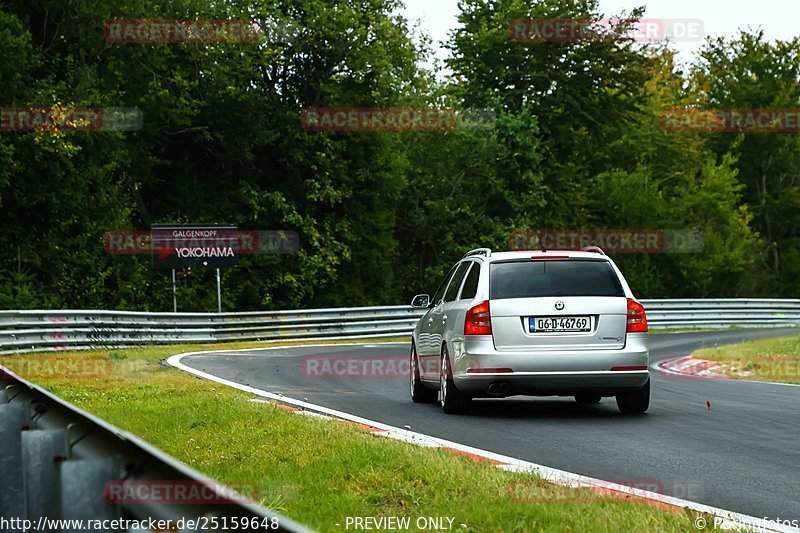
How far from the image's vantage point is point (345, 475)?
294 inches

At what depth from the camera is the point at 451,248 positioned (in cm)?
4703

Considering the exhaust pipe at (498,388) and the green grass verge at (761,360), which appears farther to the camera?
the green grass verge at (761,360)

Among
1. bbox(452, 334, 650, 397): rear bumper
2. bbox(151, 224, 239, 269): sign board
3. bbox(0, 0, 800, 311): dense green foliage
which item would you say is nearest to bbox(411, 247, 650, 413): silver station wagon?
bbox(452, 334, 650, 397): rear bumper

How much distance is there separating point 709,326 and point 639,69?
1528cm

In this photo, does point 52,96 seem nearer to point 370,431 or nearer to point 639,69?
point 370,431

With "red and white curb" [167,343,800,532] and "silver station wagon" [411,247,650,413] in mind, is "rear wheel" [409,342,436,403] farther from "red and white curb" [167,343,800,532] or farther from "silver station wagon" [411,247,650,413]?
"silver station wagon" [411,247,650,413]

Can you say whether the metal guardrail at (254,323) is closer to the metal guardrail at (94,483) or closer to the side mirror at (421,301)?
the side mirror at (421,301)

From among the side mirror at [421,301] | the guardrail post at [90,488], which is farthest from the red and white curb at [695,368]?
the guardrail post at [90,488]

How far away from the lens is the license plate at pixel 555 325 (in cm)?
1173

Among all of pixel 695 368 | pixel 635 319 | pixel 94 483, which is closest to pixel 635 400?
pixel 635 319

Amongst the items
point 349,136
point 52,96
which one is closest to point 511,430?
point 52,96

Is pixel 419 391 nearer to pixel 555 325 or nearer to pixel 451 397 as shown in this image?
pixel 451 397

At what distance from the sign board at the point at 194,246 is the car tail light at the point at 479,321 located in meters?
22.6

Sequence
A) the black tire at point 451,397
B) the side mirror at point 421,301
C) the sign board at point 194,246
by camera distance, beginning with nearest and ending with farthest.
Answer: the black tire at point 451,397 → the side mirror at point 421,301 → the sign board at point 194,246
